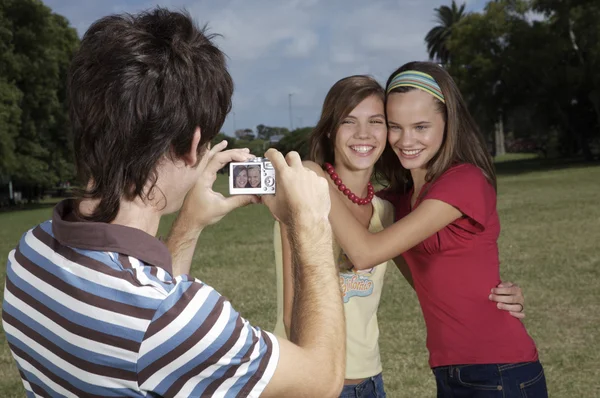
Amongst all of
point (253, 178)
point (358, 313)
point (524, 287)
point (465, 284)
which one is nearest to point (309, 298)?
point (253, 178)

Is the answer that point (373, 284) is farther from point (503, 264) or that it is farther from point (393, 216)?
point (503, 264)

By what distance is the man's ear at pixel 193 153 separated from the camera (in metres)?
1.88

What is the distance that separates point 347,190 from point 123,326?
6.53 ft

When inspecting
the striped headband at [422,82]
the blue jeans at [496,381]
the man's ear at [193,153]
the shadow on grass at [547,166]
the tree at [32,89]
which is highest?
the tree at [32,89]

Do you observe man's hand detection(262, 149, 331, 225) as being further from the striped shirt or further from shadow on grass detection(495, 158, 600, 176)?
shadow on grass detection(495, 158, 600, 176)

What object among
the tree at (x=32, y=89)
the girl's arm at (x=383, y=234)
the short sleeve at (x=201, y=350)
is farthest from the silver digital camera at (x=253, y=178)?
the tree at (x=32, y=89)

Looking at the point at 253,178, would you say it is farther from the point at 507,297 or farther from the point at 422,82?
the point at 507,297

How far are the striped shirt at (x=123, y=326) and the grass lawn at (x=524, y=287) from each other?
4.02 feet

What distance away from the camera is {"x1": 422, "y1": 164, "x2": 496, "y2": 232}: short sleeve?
296 centimetres

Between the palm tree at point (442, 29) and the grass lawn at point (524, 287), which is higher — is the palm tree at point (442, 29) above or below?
above

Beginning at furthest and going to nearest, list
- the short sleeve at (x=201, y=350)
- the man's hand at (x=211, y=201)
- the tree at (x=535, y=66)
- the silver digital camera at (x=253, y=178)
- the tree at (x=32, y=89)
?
the tree at (x=535, y=66), the tree at (x=32, y=89), the man's hand at (x=211, y=201), the silver digital camera at (x=253, y=178), the short sleeve at (x=201, y=350)

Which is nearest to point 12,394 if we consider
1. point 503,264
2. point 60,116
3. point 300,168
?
point 300,168

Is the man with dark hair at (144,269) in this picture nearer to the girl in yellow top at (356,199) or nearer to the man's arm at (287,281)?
the man's arm at (287,281)

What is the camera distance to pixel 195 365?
1628 mm
